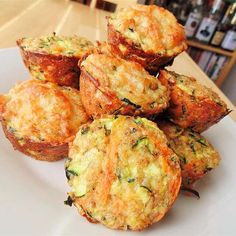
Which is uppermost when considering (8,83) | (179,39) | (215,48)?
(179,39)

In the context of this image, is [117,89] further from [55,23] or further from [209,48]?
[209,48]

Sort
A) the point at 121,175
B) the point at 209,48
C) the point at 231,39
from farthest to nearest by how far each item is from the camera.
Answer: the point at 209,48 < the point at 231,39 < the point at 121,175

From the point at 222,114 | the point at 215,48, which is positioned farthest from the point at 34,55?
the point at 215,48

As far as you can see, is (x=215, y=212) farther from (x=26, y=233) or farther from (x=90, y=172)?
(x=26, y=233)

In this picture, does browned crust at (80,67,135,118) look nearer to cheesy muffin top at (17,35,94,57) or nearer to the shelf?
cheesy muffin top at (17,35,94,57)

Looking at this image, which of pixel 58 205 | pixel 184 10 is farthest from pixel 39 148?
pixel 184 10

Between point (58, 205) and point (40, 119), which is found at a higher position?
point (40, 119)

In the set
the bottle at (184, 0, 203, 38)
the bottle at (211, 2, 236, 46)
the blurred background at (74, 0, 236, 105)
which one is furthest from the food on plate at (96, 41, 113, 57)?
the bottle at (211, 2, 236, 46)
